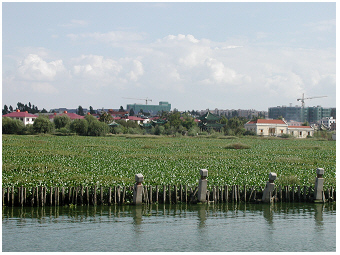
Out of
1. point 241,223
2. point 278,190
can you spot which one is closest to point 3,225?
point 241,223

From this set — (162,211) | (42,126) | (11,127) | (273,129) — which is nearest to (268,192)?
(162,211)

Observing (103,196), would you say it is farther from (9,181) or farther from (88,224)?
(9,181)

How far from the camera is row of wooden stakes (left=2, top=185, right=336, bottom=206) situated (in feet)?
66.4

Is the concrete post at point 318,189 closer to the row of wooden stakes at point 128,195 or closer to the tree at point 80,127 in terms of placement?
the row of wooden stakes at point 128,195

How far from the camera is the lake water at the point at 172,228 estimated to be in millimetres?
15000

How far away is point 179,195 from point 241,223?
438cm

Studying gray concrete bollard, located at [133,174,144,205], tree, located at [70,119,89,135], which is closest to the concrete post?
gray concrete bollard, located at [133,174,144,205]

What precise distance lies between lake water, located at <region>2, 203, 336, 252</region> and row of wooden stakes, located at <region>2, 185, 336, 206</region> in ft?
1.42

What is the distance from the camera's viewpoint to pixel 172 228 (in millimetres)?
17297

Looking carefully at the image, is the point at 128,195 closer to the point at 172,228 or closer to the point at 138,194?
the point at 138,194

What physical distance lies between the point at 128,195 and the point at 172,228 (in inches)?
189

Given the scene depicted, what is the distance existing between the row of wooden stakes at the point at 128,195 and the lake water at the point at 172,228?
434mm

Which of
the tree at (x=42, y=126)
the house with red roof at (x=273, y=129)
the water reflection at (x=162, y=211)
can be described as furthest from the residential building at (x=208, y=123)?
the water reflection at (x=162, y=211)

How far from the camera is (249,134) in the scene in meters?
132
